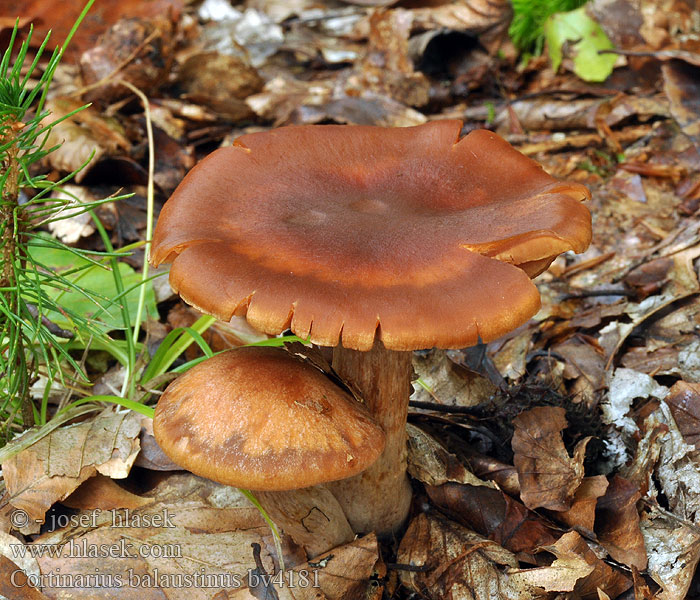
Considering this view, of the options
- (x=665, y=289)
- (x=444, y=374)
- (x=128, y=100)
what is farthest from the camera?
(x=128, y=100)

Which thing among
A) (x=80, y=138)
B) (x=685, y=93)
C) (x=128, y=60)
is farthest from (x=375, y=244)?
(x=128, y=60)

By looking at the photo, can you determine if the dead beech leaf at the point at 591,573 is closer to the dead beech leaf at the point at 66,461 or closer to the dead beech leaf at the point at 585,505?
the dead beech leaf at the point at 585,505

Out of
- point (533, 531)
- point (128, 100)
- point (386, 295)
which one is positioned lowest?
point (533, 531)

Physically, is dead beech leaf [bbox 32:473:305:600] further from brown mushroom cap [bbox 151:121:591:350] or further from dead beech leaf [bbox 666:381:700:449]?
dead beech leaf [bbox 666:381:700:449]

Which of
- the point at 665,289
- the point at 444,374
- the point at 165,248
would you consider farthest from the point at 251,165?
the point at 665,289

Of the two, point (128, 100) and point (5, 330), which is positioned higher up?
point (5, 330)

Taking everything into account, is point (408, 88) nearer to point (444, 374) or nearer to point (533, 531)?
point (444, 374)

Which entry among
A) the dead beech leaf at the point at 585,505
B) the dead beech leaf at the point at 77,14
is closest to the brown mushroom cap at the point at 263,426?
the dead beech leaf at the point at 585,505

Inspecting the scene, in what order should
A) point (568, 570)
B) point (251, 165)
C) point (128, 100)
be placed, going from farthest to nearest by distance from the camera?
point (128, 100), point (251, 165), point (568, 570)
